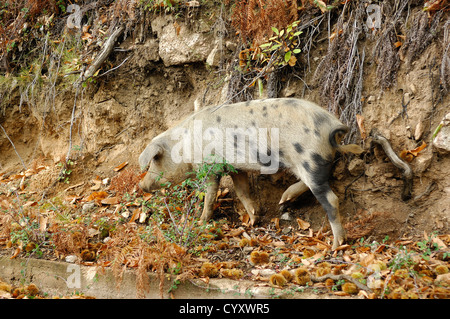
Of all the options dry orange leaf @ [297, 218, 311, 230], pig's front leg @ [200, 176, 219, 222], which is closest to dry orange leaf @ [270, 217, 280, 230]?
dry orange leaf @ [297, 218, 311, 230]

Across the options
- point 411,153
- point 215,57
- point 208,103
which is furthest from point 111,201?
point 411,153

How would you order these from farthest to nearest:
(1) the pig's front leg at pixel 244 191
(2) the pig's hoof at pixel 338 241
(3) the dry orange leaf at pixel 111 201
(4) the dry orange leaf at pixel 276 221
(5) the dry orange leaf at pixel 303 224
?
(3) the dry orange leaf at pixel 111 201 → (1) the pig's front leg at pixel 244 191 → (4) the dry orange leaf at pixel 276 221 → (5) the dry orange leaf at pixel 303 224 → (2) the pig's hoof at pixel 338 241

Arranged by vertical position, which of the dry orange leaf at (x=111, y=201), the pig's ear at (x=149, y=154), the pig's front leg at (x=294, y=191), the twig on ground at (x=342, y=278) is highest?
the pig's ear at (x=149, y=154)

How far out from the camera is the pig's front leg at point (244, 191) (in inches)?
215

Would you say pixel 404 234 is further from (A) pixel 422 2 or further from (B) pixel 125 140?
(B) pixel 125 140

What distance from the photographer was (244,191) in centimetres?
555

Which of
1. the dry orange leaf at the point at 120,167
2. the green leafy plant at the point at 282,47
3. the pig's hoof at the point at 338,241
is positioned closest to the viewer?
the pig's hoof at the point at 338,241

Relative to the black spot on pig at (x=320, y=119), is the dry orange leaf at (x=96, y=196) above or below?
below

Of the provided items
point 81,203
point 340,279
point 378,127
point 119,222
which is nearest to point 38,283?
point 119,222

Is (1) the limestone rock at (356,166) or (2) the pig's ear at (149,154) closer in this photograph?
(1) the limestone rock at (356,166)

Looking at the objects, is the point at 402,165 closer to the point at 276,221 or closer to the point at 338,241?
the point at 338,241

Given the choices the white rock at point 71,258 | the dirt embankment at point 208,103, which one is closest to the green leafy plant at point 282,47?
the dirt embankment at point 208,103

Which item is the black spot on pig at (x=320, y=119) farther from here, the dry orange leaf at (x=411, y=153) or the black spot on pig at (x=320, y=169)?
the dry orange leaf at (x=411, y=153)

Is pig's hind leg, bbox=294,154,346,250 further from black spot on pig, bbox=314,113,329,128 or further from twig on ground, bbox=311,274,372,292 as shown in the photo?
twig on ground, bbox=311,274,372,292
